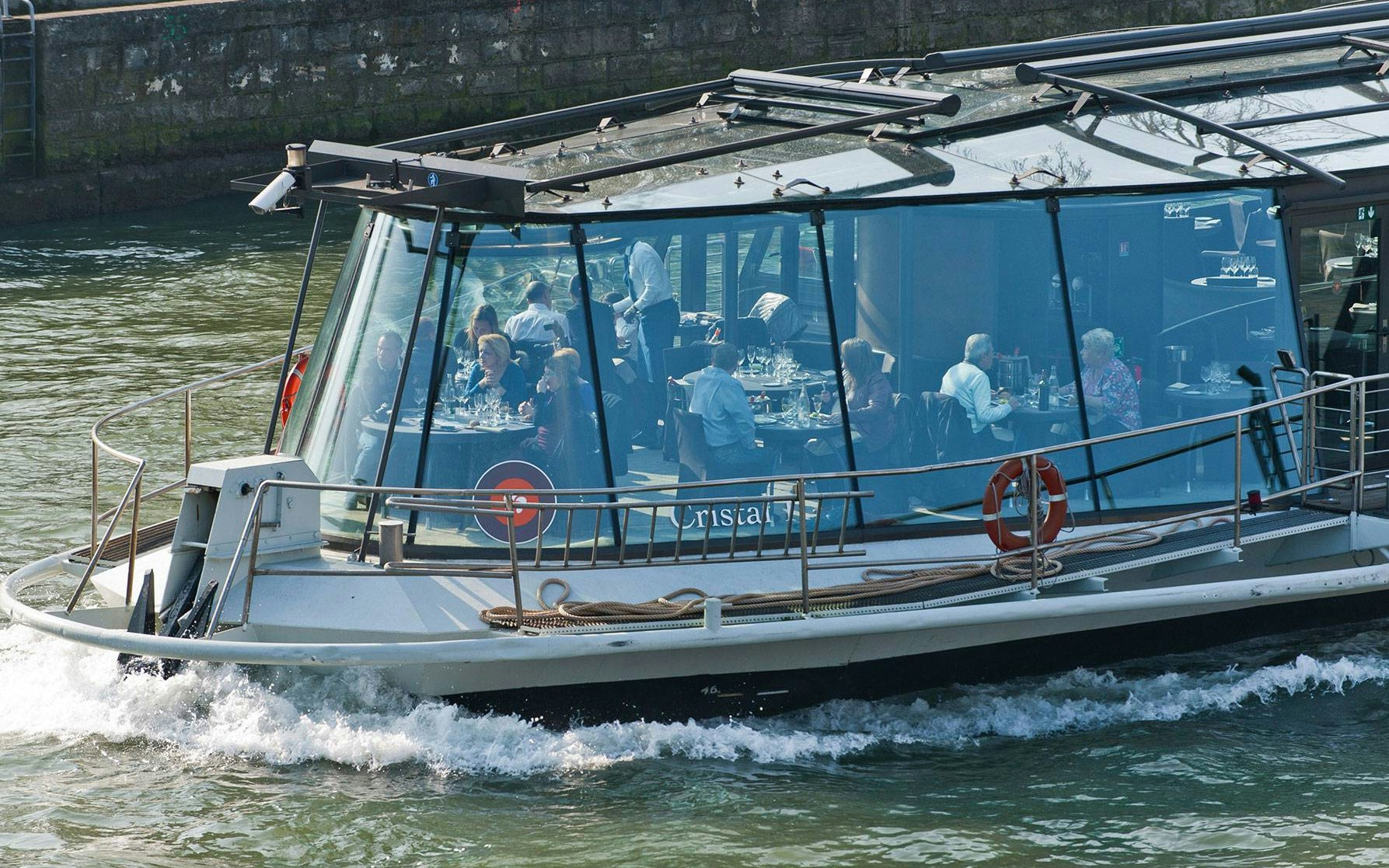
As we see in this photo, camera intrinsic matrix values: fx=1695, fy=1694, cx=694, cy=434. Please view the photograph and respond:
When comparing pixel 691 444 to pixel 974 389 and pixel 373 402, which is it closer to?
pixel 974 389

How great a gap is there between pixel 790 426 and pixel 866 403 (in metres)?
→ 0.43

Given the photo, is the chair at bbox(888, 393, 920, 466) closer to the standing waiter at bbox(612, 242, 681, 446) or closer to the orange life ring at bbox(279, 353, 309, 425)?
the standing waiter at bbox(612, 242, 681, 446)

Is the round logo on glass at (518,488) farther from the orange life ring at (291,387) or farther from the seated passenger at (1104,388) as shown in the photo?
the seated passenger at (1104,388)

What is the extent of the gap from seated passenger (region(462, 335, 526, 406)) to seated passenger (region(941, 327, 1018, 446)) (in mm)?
2294

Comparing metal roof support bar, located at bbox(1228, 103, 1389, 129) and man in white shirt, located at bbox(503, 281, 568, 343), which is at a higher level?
metal roof support bar, located at bbox(1228, 103, 1389, 129)

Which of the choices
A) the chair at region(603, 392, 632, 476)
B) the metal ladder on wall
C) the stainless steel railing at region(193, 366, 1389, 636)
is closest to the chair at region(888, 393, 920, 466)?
the stainless steel railing at region(193, 366, 1389, 636)

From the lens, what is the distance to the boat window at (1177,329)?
30.7ft

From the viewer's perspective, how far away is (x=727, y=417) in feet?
29.0

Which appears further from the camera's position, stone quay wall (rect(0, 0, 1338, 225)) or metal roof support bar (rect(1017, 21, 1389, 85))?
stone quay wall (rect(0, 0, 1338, 225))

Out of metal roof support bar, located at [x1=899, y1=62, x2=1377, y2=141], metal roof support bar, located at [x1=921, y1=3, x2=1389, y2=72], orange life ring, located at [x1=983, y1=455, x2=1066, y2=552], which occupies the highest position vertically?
metal roof support bar, located at [x1=921, y1=3, x2=1389, y2=72]

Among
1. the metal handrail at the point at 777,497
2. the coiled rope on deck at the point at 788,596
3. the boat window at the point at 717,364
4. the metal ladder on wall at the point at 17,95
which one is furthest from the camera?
the metal ladder on wall at the point at 17,95

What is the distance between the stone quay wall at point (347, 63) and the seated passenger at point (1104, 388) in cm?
1792

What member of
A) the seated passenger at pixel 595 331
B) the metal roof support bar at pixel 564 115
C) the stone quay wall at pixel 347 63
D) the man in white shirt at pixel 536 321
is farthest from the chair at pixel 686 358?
the stone quay wall at pixel 347 63

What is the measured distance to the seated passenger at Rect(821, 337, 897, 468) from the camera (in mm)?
8984
